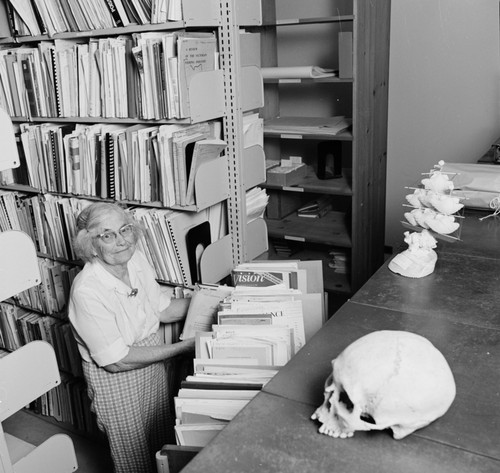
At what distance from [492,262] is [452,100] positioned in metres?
2.04

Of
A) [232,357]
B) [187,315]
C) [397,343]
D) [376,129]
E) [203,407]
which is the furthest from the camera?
[376,129]

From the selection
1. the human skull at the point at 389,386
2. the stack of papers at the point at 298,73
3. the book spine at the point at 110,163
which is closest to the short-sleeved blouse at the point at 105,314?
the book spine at the point at 110,163

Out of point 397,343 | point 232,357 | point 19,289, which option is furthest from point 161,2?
point 397,343

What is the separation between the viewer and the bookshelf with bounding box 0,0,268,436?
225 centimetres

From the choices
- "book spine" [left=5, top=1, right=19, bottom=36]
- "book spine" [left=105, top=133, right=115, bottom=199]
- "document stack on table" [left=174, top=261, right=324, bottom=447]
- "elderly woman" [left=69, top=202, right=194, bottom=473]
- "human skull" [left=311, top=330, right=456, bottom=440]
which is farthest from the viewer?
"book spine" [left=5, top=1, right=19, bottom=36]

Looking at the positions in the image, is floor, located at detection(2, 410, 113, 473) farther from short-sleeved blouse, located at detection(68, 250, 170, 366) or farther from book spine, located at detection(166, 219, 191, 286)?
book spine, located at detection(166, 219, 191, 286)

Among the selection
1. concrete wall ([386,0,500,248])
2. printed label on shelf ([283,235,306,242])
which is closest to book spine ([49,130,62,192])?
printed label on shelf ([283,235,306,242])

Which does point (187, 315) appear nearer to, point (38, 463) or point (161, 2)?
point (38, 463)

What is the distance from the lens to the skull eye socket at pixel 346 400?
1.08 meters

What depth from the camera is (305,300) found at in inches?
74.1

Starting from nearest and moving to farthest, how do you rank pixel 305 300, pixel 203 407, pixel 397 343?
pixel 397 343 < pixel 203 407 < pixel 305 300

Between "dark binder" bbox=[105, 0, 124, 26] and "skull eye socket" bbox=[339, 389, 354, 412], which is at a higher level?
"dark binder" bbox=[105, 0, 124, 26]

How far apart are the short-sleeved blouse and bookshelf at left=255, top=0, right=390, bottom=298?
1.66m

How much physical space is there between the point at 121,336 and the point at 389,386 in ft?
4.04
